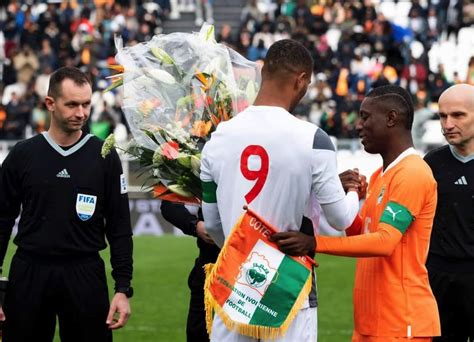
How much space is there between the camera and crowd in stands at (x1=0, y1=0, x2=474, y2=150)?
2522 centimetres

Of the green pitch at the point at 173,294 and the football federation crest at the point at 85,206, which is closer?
the football federation crest at the point at 85,206

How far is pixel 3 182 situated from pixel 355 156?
1360 cm

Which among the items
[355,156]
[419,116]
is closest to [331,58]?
[419,116]

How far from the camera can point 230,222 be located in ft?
16.9

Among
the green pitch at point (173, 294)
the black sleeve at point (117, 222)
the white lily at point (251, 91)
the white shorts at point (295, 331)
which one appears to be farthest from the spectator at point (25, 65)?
the white shorts at point (295, 331)

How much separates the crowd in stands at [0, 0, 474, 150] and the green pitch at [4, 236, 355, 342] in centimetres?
701

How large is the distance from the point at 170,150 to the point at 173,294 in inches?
296

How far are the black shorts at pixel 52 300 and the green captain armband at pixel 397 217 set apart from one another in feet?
5.81

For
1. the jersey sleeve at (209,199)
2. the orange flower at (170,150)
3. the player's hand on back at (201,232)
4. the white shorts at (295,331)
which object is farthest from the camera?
the player's hand on back at (201,232)

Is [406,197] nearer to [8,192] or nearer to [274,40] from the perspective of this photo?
[8,192]

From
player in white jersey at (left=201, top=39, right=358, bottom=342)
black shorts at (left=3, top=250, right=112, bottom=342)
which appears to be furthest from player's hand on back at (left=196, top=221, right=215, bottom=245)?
player in white jersey at (left=201, top=39, right=358, bottom=342)

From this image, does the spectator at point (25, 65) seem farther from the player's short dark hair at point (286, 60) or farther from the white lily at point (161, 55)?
the player's short dark hair at point (286, 60)

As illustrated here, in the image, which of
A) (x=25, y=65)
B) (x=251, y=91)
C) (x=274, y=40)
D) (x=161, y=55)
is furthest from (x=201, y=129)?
(x=25, y=65)

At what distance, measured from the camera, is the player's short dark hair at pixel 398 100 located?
5520mm
